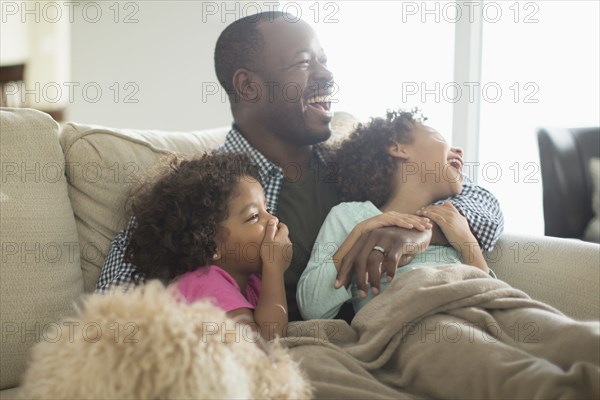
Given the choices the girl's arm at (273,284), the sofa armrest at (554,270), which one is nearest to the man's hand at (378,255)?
the girl's arm at (273,284)

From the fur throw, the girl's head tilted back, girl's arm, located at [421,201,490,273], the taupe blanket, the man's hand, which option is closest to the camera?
the fur throw

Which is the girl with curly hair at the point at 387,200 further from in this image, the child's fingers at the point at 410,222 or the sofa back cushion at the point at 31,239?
the sofa back cushion at the point at 31,239

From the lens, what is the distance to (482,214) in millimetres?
1609

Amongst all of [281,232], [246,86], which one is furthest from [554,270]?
[246,86]

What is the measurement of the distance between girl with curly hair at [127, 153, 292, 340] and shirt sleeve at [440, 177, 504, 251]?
0.44 metres

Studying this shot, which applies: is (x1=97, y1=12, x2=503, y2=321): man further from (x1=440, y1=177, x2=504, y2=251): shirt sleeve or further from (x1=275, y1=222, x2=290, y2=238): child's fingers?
(x1=275, y1=222, x2=290, y2=238): child's fingers

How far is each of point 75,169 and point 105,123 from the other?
252 centimetres

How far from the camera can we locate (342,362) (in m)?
1.16

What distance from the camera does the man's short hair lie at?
5.89 ft

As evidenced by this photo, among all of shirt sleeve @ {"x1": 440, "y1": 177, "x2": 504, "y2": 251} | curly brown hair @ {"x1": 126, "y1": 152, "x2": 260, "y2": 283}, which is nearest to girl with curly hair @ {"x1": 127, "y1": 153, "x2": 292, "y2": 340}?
curly brown hair @ {"x1": 126, "y1": 152, "x2": 260, "y2": 283}

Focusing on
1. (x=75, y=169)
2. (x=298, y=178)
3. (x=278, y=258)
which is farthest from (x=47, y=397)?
(x=298, y=178)

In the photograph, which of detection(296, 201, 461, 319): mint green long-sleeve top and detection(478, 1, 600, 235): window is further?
detection(478, 1, 600, 235): window

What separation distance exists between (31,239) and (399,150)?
0.84 m

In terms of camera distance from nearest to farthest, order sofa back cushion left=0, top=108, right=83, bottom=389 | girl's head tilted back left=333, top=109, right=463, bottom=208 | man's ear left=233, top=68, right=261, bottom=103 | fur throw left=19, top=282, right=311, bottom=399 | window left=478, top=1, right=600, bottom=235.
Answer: fur throw left=19, top=282, right=311, bottom=399
sofa back cushion left=0, top=108, right=83, bottom=389
girl's head tilted back left=333, top=109, right=463, bottom=208
man's ear left=233, top=68, right=261, bottom=103
window left=478, top=1, right=600, bottom=235
